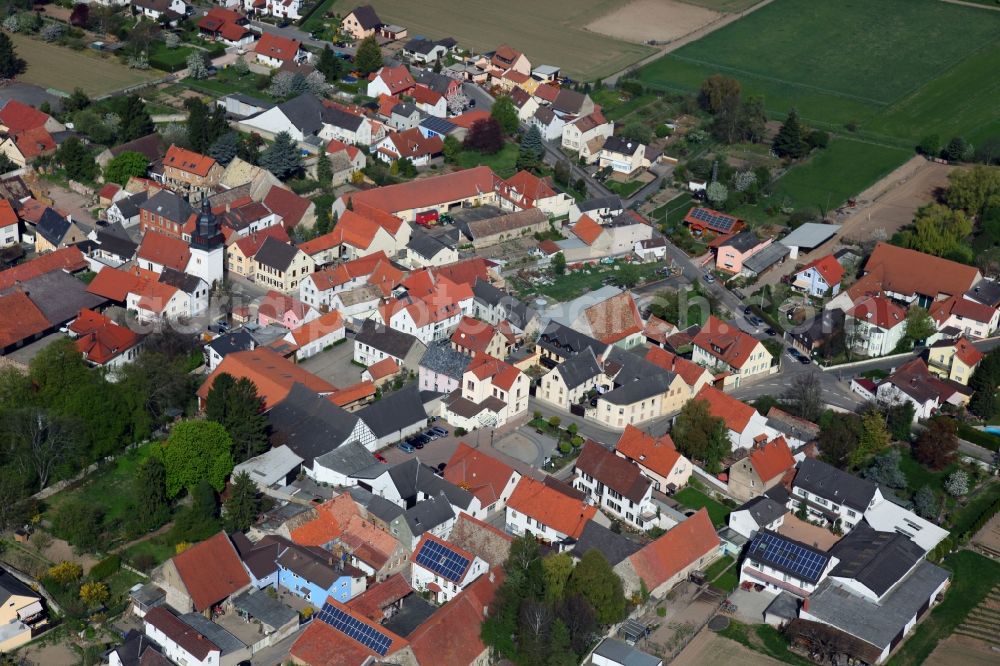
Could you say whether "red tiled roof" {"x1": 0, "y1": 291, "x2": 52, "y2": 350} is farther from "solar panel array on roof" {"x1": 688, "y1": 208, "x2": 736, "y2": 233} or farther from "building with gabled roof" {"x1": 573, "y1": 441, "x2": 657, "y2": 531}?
"solar panel array on roof" {"x1": 688, "y1": 208, "x2": 736, "y2": 233}

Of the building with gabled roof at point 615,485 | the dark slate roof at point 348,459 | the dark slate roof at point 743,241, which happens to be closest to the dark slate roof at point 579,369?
the building with gabled roof at point 615,485

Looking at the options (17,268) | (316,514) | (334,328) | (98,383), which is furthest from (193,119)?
(316,514)

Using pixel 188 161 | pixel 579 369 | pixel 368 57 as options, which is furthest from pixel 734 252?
pixel 368 57

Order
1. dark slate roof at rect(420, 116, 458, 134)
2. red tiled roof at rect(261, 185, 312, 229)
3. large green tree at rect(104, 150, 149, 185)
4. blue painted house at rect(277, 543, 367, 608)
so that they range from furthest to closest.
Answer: dark slate roof at rect(420, 116, 458, 134)
large green tree at rect(104, 150, 149, 185)
red tiled roof at rect(261, 185, 312, 229)
blue painted house at rect(277, 543, 367, 608)

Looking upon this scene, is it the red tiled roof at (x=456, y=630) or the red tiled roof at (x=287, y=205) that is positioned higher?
the red tiled roof at (x=456, y=630)

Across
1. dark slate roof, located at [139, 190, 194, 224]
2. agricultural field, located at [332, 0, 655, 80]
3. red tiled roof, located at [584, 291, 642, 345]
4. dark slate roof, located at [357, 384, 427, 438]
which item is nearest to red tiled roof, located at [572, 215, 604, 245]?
red tiled roof, located at [584, 291, 642, 345]

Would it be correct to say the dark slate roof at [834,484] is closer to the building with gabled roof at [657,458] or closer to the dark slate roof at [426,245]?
the building with gabled roof at [657,458]
